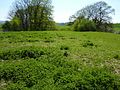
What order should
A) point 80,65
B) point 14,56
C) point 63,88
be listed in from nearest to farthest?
point 63,88 < point 80,65 < point 14,56

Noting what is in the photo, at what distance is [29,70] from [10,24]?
53491mm

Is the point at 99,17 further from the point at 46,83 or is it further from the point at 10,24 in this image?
the point at 46,83

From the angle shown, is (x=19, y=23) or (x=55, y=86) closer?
(x=55, y=86)

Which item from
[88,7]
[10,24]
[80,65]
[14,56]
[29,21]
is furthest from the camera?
[88,7]

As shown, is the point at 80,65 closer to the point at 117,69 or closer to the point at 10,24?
the point at 117,69

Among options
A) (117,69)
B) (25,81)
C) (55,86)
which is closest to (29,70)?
(25,81)

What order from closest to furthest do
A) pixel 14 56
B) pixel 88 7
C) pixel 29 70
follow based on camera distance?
pixel 29 70 → pixel 14 56 → pixel 88 7

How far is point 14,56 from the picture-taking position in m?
11.4

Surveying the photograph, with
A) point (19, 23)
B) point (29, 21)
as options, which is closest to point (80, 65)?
point (29, 21)

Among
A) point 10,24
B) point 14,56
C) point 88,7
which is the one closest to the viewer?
point 14,56

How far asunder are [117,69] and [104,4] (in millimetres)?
59932

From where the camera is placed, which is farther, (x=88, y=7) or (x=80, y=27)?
(x=88, y=7)

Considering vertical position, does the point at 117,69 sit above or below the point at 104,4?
below

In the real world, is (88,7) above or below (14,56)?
above
